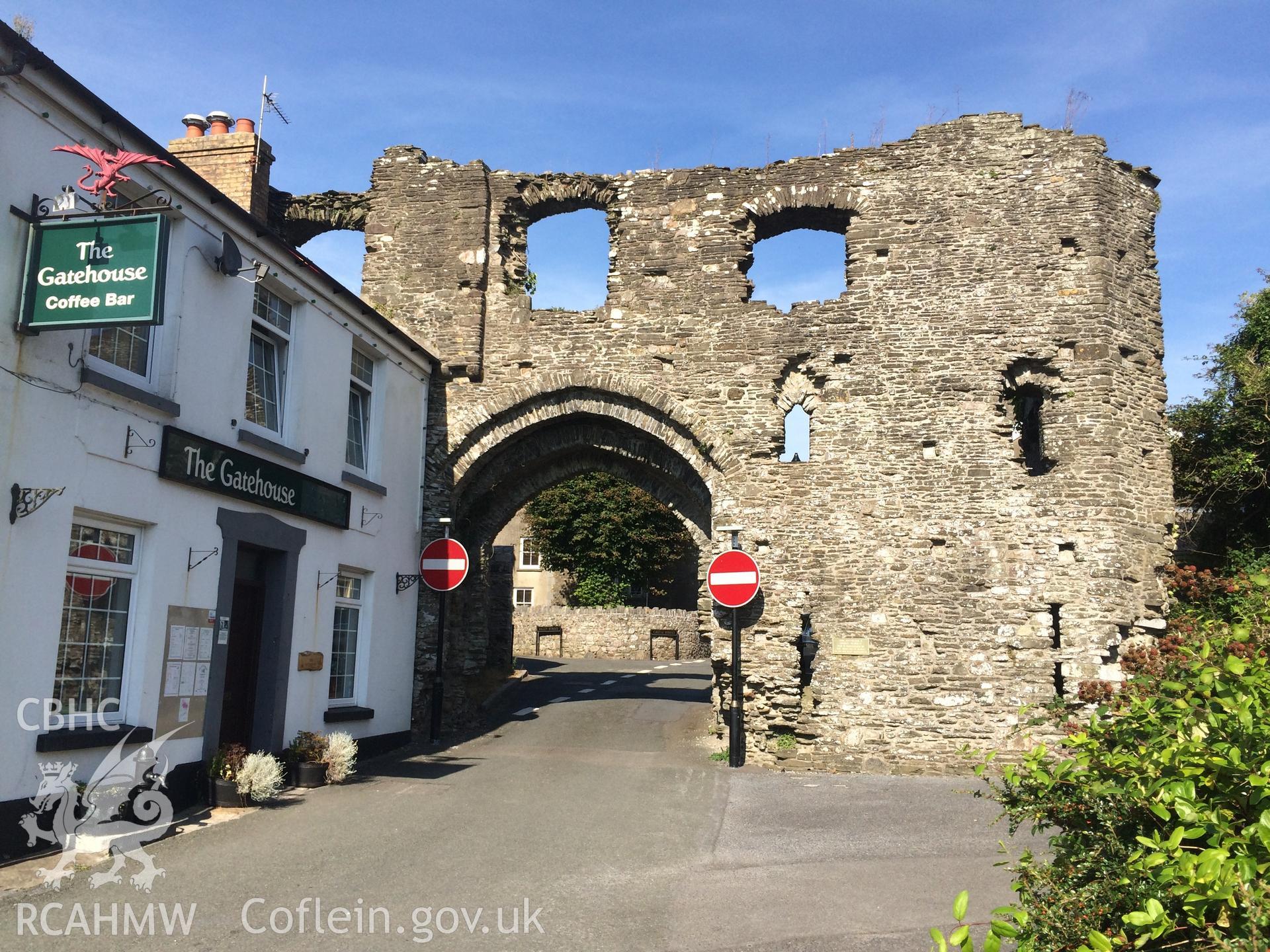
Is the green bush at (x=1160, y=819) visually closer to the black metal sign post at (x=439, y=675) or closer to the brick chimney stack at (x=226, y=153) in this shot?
the black metal sign post at (x=439, y=675)

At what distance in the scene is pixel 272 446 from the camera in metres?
10.8

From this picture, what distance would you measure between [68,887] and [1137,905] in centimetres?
658

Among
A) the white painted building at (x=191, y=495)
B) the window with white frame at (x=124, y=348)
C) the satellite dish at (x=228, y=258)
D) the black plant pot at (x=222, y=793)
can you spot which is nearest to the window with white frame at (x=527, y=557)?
the white painted building at (x=191, y=495)

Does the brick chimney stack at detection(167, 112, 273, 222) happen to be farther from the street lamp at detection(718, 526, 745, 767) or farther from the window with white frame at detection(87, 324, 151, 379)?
the street lamp at detection(718, 526, 745, 767)

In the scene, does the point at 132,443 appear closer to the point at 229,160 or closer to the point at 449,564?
the point at 449,564

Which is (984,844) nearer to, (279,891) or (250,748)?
(279,891)

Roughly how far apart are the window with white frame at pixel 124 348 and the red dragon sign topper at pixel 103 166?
1156 millimetres

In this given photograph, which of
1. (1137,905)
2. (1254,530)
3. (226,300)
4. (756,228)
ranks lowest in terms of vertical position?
(1137,905)

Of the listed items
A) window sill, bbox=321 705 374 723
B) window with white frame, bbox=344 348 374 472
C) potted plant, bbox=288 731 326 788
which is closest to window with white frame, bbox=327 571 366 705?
window sill, bbox=321 705 374 723

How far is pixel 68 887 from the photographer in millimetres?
6645

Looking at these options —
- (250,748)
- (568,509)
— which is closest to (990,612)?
(250,748)

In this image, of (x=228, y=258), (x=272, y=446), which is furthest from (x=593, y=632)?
(x=228, y=258)

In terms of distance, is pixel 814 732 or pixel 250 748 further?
pixel 814 732

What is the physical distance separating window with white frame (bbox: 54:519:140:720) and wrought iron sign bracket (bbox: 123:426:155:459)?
647 millimetres
